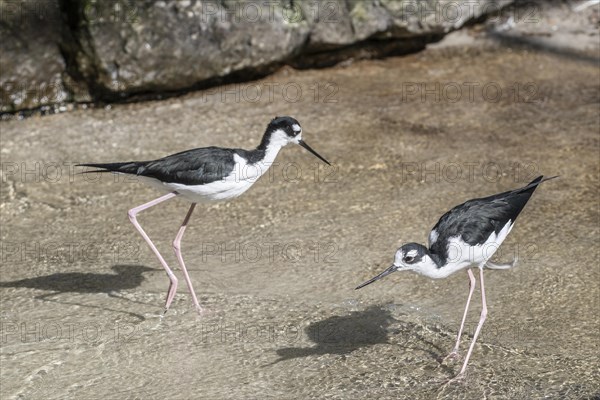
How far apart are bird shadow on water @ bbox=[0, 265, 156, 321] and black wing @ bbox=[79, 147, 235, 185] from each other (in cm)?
68

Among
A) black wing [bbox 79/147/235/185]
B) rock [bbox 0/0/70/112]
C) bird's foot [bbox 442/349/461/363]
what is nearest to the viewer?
bird's foot [bbox 442/349/461/363]

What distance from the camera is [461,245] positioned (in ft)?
14.1

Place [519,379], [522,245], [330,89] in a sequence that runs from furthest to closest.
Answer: [330,89] → [522,245] → [519,379]

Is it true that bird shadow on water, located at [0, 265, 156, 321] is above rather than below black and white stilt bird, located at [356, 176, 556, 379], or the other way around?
below

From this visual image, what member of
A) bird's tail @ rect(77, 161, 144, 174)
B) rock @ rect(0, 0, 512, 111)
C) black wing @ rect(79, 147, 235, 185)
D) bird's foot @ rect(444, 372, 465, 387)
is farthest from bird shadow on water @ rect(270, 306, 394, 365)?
rock @ rect(0, 0, 512, 111)

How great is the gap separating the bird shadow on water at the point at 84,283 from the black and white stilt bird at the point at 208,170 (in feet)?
1.18

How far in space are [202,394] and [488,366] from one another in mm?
1303

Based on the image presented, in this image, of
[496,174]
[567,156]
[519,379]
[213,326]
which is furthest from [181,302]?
[567,156]

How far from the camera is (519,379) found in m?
4.22

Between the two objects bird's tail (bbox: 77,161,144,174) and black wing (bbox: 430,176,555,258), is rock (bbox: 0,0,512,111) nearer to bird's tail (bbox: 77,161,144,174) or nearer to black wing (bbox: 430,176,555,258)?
bird's tail (bbox: 77,161,144,174)

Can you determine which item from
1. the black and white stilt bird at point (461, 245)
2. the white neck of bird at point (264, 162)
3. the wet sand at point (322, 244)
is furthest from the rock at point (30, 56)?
the black and white stilt bird at point (461, 245)

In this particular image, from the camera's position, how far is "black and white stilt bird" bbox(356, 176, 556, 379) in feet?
13.9

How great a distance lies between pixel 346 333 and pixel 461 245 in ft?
2.55

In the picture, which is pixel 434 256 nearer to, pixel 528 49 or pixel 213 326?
pixel 213 326
